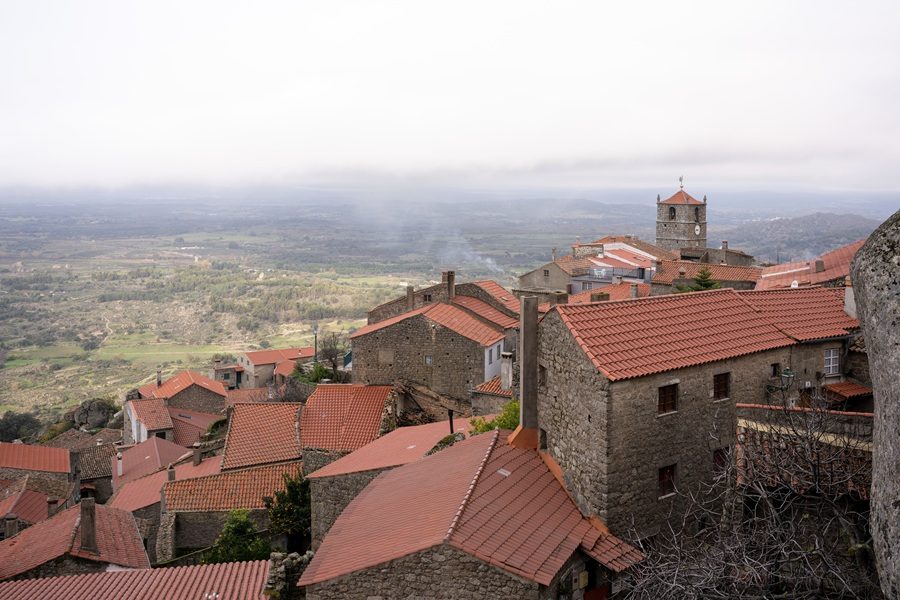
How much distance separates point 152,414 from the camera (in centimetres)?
4903

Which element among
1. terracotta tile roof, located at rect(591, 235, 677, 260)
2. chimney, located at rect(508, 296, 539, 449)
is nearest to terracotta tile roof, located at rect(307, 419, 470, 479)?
chimney, located at rect(508, 296, 539, 449)

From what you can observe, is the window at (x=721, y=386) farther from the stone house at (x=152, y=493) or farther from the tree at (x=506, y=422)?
the stone house at (x=152, y=493)

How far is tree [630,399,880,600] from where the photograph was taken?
30.2 ft

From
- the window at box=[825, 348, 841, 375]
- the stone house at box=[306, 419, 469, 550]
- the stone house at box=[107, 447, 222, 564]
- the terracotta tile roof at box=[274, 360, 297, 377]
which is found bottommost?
the terracotta tile roof at box=[274, 360, 297, 377]

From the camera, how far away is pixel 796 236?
168 m

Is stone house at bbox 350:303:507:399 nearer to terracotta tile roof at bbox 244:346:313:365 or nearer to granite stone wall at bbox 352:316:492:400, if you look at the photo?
granite stone wall at bbox 352:316:492:400

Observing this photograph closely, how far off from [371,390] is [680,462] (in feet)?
52.2

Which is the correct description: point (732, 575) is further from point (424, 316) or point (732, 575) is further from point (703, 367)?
point (424, 316)

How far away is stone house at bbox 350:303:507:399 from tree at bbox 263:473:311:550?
26.7 feet

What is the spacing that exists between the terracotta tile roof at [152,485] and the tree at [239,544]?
22.2ft

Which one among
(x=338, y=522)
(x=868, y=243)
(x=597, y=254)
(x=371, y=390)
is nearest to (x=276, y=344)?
(x=597, y=254)

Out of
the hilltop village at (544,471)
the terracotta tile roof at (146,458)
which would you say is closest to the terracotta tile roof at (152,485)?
the hilltop village at (544,471)

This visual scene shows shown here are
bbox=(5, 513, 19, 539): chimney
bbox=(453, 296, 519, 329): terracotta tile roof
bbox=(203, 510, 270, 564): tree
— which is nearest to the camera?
bbox=(203, 510, 270, 564): tree

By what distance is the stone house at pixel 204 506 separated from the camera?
892 inches
